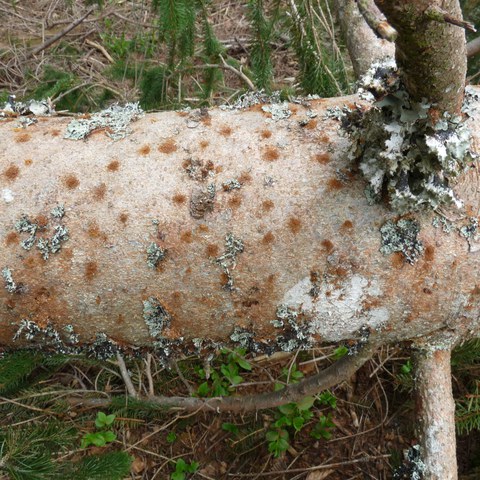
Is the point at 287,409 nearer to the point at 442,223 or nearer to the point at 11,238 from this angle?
the point at 442,223

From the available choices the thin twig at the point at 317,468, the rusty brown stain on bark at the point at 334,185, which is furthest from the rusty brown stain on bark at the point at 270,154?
the thin twig at the point at 317,468

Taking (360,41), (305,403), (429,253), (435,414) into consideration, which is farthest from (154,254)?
(305,403)

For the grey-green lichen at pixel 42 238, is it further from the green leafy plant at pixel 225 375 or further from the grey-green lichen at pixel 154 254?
the green leafy plant at pixel 225 375

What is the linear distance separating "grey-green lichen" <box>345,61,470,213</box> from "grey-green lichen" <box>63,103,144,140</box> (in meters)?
0.45

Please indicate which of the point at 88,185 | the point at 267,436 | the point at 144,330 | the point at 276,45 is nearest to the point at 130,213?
the point at 88,185

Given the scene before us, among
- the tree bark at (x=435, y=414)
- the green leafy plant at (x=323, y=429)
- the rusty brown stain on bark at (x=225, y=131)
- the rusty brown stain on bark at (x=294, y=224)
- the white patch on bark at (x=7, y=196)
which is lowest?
the green leafy plant at (x=323, y=429)

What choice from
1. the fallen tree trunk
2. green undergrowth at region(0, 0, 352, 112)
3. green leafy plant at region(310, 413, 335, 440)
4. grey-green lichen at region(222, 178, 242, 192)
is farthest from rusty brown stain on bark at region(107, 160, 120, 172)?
green leafy plant at region(310, 413, 335, 440)

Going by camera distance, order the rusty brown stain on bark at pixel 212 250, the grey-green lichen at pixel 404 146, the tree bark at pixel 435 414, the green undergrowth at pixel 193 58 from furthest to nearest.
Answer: the green undergrowth at pixel 193 58 < the tree bark at pixel 435 414 < the rusty brown stain on bark at pixel 212 250 < the grey-green lichen at pixel 404 146

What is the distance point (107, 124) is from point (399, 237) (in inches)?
24.6

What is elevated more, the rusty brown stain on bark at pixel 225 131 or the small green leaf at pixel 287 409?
the rusty brown stain on bark at pixel 225 131

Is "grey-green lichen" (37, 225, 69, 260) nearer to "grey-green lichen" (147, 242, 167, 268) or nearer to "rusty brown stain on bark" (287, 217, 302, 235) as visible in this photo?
"grey-green lichen" (147, 242, 167, 268)

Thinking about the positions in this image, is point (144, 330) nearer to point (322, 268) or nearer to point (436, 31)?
point (322, 268)

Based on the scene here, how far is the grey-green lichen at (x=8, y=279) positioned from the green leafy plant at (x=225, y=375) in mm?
1394

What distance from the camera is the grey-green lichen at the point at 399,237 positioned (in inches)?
38.5
